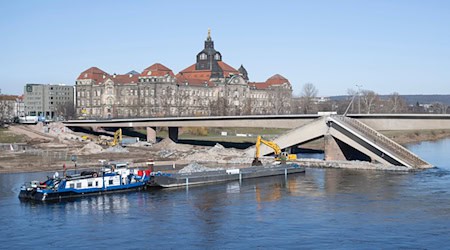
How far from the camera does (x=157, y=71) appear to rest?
191000 mm

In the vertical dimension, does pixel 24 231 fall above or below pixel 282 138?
below

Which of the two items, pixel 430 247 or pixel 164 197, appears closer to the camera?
pixel 430 247

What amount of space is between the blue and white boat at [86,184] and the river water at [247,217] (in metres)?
1.34

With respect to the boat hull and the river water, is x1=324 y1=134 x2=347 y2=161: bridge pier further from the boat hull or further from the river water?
the boat hull

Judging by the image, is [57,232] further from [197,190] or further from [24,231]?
[197,190]

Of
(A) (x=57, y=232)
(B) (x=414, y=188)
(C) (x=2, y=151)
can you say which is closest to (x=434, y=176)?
(B) (x=414, y=188)

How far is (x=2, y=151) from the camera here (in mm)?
110125

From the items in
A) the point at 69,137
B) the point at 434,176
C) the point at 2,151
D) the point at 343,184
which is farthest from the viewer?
the point at 69,137

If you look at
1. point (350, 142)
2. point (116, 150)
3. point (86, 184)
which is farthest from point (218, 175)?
point (116, 150)

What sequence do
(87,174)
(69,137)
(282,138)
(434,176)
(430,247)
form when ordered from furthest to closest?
(69,137), (282,138), (434,176), (87,174), (430,247)

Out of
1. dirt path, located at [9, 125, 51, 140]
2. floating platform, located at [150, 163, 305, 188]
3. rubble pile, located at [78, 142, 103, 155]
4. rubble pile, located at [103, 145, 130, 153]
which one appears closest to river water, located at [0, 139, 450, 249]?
floating platform, located at [150, 163, 305, 188]

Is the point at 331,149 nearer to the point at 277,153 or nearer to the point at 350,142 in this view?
the point at 350,142

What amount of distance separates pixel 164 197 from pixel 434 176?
33446 mm

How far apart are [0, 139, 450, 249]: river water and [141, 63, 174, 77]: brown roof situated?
4576 inches
